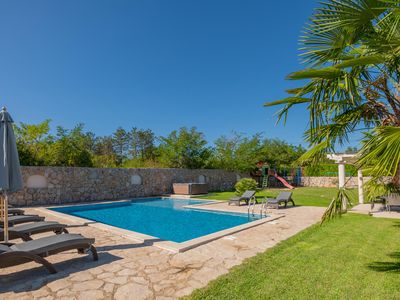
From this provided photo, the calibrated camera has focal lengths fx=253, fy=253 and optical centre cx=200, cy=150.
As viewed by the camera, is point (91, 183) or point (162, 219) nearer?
point (162, 219)

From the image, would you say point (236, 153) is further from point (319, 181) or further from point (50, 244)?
point (50, 244)

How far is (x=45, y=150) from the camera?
1753 cm

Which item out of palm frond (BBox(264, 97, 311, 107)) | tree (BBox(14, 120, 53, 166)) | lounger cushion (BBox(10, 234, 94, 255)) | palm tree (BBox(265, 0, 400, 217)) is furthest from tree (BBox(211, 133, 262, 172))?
palm frond (BBox(264, 97, 311, 107))

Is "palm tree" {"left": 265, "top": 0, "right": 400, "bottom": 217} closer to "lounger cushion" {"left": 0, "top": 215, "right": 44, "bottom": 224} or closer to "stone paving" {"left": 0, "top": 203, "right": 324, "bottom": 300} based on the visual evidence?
"stone paving" {"left": 0, "top": 203, "right": 324, "bottom": 300}

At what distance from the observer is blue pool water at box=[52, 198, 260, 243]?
9.45m

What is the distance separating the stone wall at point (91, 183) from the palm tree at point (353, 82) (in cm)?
1552

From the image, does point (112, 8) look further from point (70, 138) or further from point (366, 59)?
point (366, 59)

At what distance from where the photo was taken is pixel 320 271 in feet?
13.5

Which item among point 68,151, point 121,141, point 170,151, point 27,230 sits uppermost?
point 121,141

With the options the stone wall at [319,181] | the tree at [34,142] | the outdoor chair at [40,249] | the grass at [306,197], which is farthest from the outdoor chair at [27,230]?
the stone wall at [319,181]

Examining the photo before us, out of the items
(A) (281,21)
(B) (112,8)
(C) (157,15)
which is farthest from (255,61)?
(B) (112,8)

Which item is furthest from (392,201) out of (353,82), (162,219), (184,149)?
(184,149)

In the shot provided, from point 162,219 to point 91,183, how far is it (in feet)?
25.6

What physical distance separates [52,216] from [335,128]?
10879mm
